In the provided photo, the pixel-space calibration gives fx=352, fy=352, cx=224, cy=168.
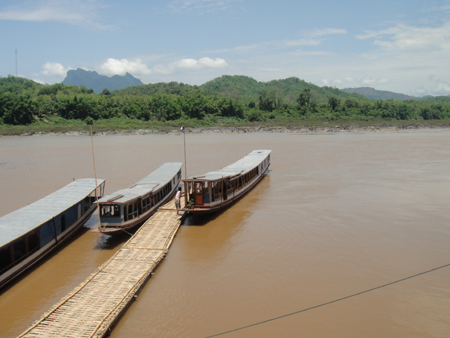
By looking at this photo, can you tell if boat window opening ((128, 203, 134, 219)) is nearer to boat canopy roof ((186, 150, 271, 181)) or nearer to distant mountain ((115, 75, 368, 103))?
boat canopy roof ((186, 150, 271, 181))

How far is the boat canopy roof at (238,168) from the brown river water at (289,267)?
4.99 ft

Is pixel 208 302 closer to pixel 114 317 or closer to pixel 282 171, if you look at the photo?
pixel 114 317

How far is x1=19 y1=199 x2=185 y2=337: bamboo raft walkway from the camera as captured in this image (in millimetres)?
7031

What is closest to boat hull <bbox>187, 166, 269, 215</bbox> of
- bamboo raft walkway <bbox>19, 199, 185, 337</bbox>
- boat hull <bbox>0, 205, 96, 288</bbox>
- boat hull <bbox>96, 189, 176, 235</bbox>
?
boat hull <bbox>96, 189, 176, 235</bbox>

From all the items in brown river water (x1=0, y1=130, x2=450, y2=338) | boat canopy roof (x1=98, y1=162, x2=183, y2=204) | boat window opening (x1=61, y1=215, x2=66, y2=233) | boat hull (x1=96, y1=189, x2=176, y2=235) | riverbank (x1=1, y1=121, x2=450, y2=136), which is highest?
riverbank (x1=1, y1=121, x2=450, y2=136)

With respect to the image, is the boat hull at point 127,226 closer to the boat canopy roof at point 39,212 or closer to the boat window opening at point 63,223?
the boat window opening at point 63,223

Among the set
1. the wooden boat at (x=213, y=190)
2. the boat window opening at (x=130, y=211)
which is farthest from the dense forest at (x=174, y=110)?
the boat window opening at (x=130, y=211)

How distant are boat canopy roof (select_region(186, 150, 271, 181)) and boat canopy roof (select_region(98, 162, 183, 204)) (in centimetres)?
210

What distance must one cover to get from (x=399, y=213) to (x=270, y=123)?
58.0 meters

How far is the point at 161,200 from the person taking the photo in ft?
50.6

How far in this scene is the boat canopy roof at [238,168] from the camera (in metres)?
14.9

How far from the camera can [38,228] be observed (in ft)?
33.9

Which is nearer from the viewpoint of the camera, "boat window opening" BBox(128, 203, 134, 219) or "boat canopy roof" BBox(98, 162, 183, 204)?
"boat canopy roof" BBox(98, 162, 183, 204)

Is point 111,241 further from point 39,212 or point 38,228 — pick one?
point 38,228
